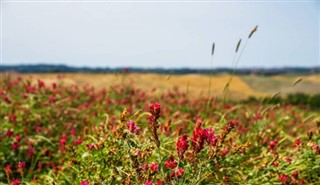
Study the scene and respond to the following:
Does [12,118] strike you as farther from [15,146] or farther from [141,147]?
[141,147]

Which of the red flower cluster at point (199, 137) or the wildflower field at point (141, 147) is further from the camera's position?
the wildflower field at point (141, 147)

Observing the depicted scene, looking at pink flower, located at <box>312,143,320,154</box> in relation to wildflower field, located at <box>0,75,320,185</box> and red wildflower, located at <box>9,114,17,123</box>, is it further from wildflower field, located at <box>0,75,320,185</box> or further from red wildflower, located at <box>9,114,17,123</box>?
red wildflower, located at <box>9,114,17,123</box>

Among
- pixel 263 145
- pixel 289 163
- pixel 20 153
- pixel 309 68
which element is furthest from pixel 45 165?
pixel 309 68

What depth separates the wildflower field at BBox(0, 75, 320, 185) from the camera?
2.96 meters

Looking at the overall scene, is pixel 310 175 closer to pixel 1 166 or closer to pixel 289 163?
pixel 289 163

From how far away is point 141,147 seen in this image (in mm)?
3359

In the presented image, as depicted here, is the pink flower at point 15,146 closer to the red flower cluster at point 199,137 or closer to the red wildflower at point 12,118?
the red wildflower at point 12,118

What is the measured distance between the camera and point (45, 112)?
7.32m

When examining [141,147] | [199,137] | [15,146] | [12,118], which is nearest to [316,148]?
[141,147]

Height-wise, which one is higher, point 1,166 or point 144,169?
point 144,169

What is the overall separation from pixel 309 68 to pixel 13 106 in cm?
15070

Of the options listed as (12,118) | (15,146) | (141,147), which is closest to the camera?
(141,147)

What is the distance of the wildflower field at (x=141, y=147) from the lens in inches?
116

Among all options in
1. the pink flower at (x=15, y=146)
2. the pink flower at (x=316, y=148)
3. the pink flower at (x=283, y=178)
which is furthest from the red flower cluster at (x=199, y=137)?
the pink flower at (x=15, y=146)
